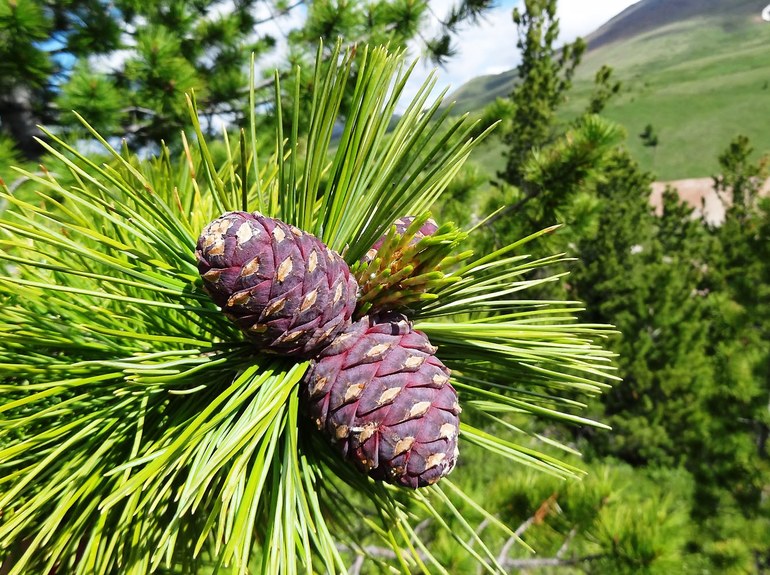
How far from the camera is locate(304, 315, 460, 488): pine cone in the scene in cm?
56

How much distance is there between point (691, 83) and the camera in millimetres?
46344

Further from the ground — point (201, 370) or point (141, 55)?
point (141, 55)

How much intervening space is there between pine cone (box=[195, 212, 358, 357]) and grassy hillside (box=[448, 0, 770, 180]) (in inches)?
1344

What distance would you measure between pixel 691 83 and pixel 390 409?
186 ft

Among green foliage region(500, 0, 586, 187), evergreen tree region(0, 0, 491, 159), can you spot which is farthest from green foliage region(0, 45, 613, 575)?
green foliage region(500, 0, 586, 187)

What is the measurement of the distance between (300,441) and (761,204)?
5962 mm

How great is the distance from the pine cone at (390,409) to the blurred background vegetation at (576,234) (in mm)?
217

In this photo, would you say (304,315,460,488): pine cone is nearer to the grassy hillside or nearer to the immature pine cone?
the immature pine cone

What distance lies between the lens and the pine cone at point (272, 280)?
1.68 feet

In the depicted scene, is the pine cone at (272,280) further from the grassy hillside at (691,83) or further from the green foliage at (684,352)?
the grassy hillside at (691,83)

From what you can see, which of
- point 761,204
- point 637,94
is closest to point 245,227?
point 761,204

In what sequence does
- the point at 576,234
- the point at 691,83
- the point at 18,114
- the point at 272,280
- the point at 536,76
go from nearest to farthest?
1. the point at 272,280
2. the point at 576,234
3. the point at 18,114
4. the point at 536,76
5. the point at 691,83

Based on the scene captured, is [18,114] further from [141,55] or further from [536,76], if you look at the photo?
[536,76]

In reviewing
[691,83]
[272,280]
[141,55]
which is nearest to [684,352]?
[141,55]
